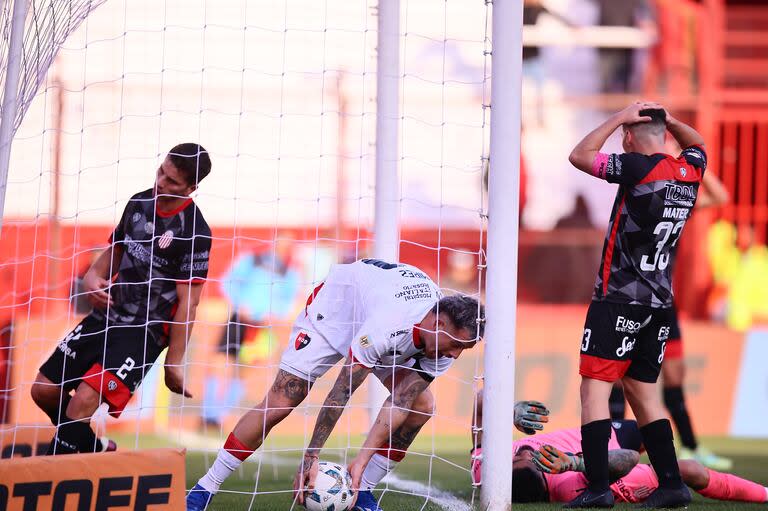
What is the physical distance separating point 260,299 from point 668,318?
625 centimetres

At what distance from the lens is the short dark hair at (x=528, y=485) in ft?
17.1

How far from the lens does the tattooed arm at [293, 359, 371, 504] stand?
4500 millimetres

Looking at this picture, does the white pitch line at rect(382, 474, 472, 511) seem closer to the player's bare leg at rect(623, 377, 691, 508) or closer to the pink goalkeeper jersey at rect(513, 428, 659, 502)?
the pink goalkeeper jersey at rect(513, 428, 659, 502)

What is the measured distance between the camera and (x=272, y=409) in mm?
4715

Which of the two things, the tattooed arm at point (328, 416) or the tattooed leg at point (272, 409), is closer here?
the tattooed arm at point (328, 416)

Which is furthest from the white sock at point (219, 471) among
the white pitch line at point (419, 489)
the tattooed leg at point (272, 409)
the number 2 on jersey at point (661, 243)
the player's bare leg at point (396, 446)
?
the number 2 on jersey at point (661, 243)

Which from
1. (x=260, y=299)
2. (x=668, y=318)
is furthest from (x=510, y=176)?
(x=260, y=299)

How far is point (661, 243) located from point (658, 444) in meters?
0.94

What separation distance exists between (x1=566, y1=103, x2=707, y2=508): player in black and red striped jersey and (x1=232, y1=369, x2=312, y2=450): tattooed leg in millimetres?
1330

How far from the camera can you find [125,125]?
1268 cm

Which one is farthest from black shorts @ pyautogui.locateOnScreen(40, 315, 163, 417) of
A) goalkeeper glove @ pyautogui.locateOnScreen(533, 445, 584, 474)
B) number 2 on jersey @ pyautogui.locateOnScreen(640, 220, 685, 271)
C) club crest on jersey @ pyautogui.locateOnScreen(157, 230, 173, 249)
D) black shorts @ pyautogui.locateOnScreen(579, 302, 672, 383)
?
number 2 on jersey @ pyautogui.locateOnScreen(640, 220, 685, 271)

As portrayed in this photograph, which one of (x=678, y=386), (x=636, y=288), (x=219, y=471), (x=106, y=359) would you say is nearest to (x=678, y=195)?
(x=636, y=288)

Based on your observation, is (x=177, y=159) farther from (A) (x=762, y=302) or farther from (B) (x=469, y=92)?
(A) (x=762, y=302)

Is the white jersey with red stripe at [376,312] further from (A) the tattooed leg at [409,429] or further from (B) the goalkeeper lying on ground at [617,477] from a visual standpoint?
(B) the goalkeeper lying on ground at [617,477]
